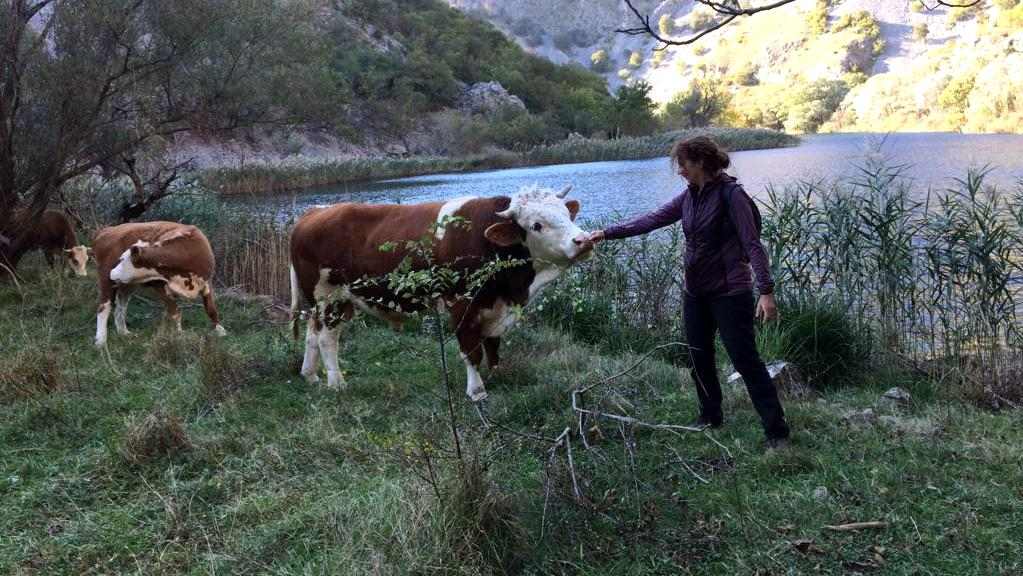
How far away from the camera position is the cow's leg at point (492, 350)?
5.92 m

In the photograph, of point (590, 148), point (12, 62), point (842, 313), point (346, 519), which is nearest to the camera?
point (346, 519)

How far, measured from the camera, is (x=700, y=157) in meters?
4.17

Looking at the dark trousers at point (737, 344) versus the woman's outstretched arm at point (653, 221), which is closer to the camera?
the dark trousers at point (737, 344)

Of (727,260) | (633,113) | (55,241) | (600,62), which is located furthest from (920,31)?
(727,260)

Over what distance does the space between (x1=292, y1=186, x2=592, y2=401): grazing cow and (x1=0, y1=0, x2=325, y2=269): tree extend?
6.74 metres

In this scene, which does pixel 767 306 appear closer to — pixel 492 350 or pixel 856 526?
pixel 856 526

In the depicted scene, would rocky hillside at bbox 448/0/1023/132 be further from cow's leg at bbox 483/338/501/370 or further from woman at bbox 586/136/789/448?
woman at bbox 586/136/789/448

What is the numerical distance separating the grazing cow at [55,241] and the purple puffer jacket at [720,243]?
9.31 meters

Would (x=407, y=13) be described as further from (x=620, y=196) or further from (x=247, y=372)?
(x=247, y=372)

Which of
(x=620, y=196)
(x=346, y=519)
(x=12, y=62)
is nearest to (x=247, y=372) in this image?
(x=346, y=519)

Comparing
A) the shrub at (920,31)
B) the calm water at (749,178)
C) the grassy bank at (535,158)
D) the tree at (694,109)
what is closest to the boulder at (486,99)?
the grassy bank at (535,158)

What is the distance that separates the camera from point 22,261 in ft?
40.1

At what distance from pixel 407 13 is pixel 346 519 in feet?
277

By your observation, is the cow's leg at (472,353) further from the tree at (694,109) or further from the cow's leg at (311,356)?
the tree at (694,109)
